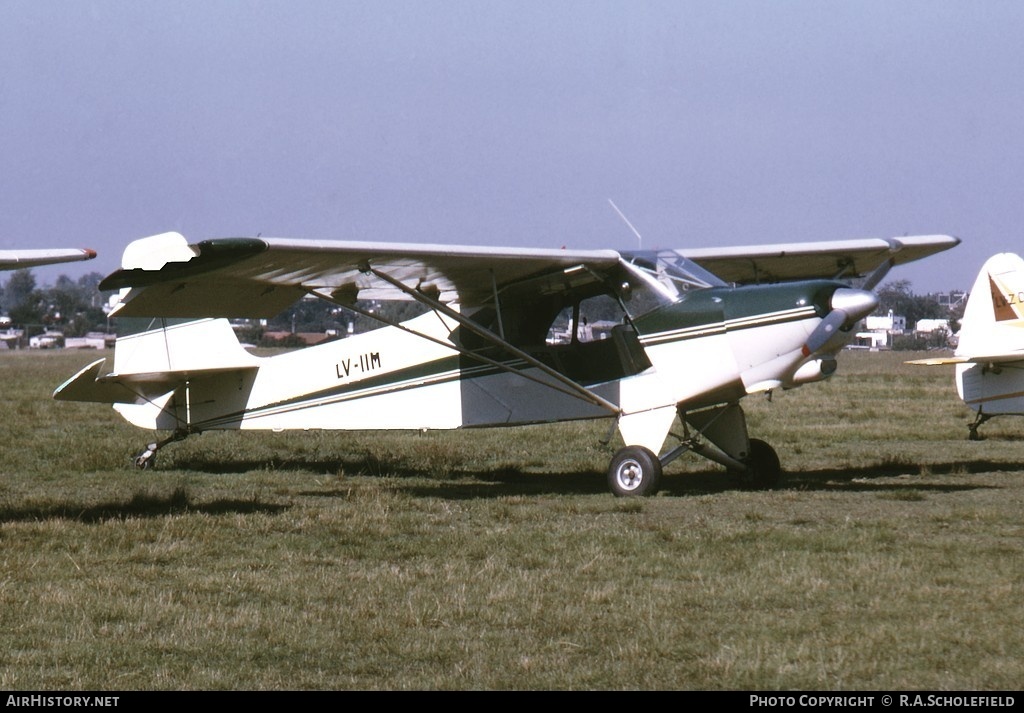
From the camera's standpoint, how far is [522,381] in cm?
1188

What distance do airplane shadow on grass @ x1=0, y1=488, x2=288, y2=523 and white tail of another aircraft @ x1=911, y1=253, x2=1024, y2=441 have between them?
952 cm

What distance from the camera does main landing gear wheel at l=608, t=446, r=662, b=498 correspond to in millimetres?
10531

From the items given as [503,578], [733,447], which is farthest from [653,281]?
[503,578]

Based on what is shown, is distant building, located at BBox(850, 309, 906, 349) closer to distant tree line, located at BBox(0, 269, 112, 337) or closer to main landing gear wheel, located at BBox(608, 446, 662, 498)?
distant tree line, located at BBox(0, 269, 112, 337)

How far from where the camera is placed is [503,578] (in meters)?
6.80

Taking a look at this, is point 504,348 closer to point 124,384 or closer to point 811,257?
point 811,257

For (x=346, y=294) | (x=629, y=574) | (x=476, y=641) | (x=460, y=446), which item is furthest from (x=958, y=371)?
(x=476, y=641)

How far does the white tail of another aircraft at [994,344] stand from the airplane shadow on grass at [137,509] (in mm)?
9521

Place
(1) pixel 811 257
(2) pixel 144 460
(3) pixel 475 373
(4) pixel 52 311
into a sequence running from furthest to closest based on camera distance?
(4) pixel 52 311
(1) pixel 811 257
(2) pixel 144 460
(3) pixel 475 373

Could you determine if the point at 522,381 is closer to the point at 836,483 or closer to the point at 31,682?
the point at 836,483

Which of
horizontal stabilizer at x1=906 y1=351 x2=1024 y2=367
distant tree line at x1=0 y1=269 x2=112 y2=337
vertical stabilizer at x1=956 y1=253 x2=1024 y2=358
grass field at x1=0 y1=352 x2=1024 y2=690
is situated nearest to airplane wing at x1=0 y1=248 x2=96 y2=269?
grass field at x1=0 y1=352 x2=1024 y2=690

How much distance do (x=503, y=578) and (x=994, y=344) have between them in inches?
451

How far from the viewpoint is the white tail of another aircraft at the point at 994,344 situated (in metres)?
15.6

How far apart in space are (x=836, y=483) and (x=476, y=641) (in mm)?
7094
